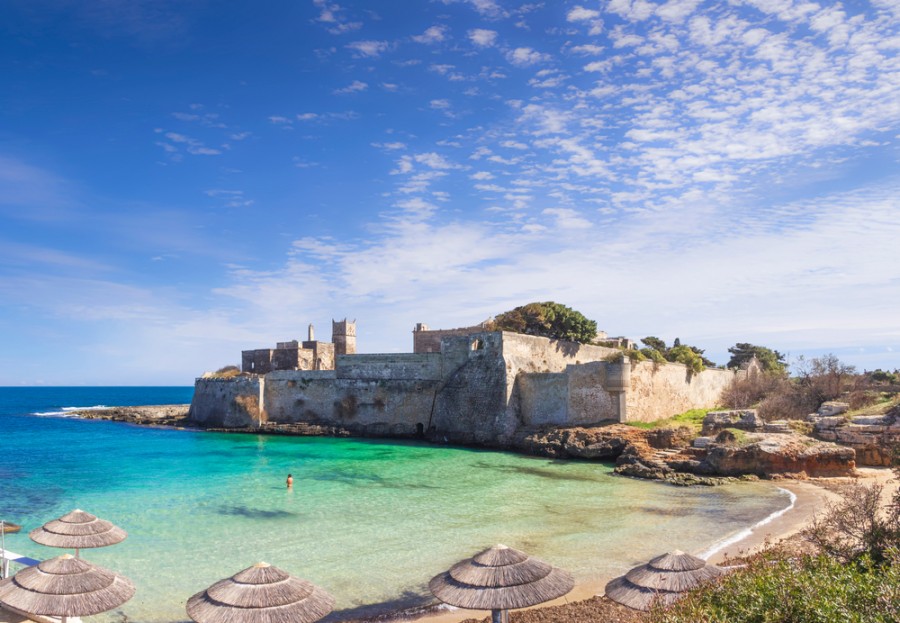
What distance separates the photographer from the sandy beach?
9336 millimetres

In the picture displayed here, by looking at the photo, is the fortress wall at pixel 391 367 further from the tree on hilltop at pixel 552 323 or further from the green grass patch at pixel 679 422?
the green grass patch at pixel 679 422

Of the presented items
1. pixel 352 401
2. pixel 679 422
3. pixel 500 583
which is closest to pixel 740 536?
pixel 500 583

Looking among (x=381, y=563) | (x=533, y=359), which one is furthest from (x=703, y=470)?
(x=381, y=563)

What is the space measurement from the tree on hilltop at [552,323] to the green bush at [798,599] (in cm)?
2882

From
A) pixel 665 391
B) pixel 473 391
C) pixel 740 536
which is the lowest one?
pixel 740 536

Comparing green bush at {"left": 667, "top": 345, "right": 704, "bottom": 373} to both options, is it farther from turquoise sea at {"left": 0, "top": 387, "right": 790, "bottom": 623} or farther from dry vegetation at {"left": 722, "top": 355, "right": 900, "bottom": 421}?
turquoise sea at {"left": 0, "top": 387, "right": 790, "bottom": 623}

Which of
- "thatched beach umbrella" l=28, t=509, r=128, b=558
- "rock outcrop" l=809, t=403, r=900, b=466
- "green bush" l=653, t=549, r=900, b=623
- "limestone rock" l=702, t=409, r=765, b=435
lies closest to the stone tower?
"limestone rock" l=702, t=409, r=765, b=435

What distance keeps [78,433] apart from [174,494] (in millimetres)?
27253

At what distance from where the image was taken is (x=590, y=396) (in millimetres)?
28188

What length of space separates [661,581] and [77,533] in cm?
874

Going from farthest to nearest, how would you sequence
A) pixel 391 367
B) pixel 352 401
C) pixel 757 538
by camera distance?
pixel 352 401 < pixel 391 367 < pixel 757 538

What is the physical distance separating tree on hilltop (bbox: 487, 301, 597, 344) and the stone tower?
12717 millimetres

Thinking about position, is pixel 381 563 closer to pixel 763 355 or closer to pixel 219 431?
pixel 219 431

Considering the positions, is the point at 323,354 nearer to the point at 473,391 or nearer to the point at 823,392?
the point at 473,391
